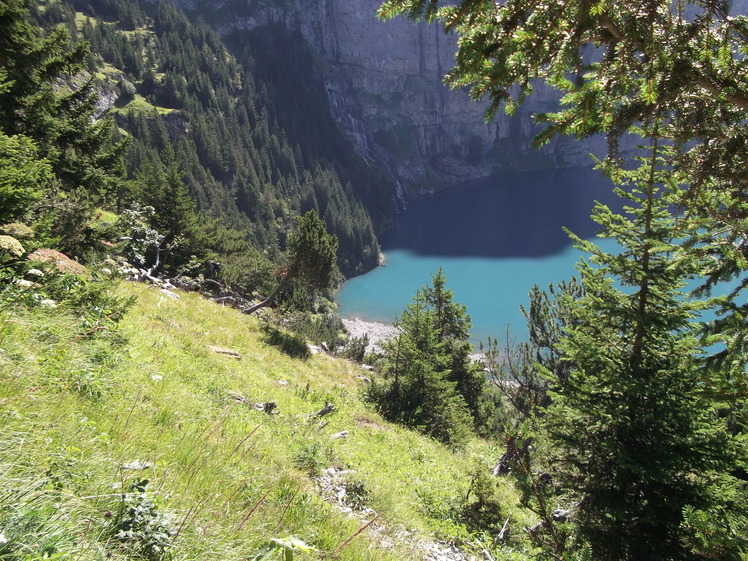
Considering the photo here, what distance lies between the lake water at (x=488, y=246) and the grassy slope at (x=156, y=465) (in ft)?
169

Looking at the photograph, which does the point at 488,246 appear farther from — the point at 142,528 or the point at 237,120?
the point at 142,528

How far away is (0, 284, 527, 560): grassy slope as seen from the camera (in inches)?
79.8

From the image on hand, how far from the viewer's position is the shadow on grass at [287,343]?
16.5 metres

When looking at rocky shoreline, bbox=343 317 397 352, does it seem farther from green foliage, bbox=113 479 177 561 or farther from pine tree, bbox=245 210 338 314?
green foliage, bbox=113 479 177 561

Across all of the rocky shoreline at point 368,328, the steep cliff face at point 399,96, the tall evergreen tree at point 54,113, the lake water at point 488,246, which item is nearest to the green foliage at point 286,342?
the tall evergreen tree at point 54,113

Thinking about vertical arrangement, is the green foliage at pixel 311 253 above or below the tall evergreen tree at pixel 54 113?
below

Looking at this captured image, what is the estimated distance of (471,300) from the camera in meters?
82.8

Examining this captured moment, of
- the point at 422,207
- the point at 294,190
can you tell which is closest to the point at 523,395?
the point at 294,190

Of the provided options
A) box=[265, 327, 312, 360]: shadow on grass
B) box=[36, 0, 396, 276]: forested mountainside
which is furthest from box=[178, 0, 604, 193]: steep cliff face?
box=[265, 327, 312, 360]: shadow on grass

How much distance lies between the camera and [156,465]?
298 centimetres

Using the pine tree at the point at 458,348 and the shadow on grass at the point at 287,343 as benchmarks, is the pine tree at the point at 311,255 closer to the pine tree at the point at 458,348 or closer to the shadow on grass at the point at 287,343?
the shadow on grass at the point at 287,343

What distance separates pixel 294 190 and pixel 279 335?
113m

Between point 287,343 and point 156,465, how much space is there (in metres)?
14.5

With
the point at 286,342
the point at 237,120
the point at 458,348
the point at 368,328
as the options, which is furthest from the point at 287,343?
the point at 237,120
